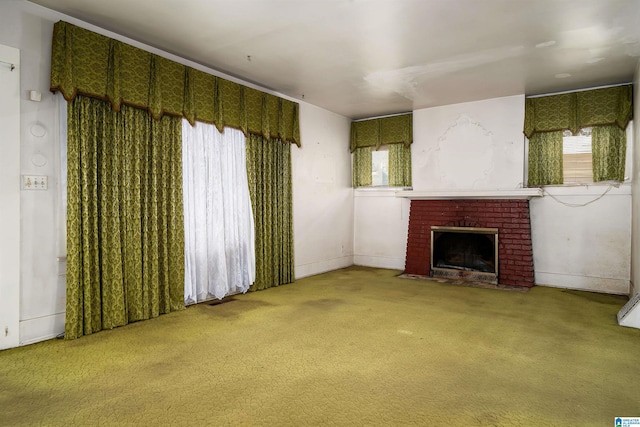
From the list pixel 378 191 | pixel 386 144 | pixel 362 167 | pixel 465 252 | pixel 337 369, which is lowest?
pixel 337 369

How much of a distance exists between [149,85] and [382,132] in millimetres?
4290

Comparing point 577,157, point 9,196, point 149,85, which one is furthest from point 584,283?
point 9,196

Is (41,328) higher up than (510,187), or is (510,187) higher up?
(510,187)

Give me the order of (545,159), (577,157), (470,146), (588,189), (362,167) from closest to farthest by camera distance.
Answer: (588,189) < (577,157) < (545,159) < (470,146) < (362,167)

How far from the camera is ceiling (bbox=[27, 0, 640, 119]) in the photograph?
321 cm

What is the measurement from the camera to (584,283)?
5.39 metres

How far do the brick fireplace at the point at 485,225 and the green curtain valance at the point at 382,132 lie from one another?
1160mm

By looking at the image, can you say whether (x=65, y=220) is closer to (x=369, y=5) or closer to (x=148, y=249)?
(x=148, y=249)

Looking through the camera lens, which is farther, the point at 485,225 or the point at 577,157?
the point at 485,225

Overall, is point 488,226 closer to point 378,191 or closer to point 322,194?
point 378,191

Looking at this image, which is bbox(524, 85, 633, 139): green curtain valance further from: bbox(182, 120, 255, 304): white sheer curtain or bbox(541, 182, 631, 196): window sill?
bbox(182, 120, 255, 304): white sheer curtain

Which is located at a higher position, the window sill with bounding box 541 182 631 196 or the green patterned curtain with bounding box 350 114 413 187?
the green patterned curtain with bounding box 350 114 413 187

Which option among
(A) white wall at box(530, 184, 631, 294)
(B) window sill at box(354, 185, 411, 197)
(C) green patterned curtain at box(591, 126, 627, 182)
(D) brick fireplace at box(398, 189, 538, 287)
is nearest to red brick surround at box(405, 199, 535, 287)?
(D) brick fireplace at box(398, 189, 538, 287)

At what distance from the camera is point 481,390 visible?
2.42 meters
